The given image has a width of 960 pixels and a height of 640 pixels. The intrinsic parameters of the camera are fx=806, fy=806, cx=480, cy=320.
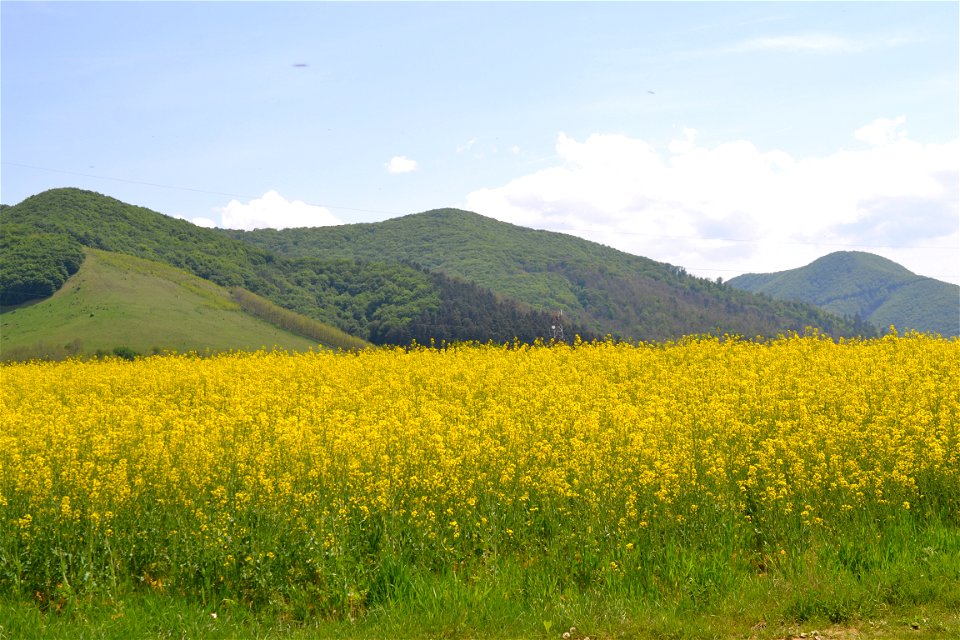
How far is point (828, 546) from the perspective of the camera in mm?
7797

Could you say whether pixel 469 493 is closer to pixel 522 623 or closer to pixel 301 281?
pixel 522 623

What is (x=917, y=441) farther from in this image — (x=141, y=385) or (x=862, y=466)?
(x=141, y=385)

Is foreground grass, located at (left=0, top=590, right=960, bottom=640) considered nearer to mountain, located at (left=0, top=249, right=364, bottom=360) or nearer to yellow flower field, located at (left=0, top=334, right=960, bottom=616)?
yellow flower field, located at (left=0, top=334, right=960, bottom=616)

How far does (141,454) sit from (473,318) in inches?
4278

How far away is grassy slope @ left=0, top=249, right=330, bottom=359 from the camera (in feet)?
246

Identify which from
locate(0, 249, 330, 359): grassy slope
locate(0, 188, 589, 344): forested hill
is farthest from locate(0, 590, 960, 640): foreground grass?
locate(0, 188, 589, 344): forested hill

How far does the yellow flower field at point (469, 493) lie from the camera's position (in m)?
7.53

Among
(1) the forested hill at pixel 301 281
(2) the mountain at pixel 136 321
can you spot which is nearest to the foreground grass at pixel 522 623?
(2) the mountain at pixel 136 321

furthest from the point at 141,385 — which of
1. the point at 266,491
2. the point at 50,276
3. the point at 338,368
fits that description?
the point at 50,276

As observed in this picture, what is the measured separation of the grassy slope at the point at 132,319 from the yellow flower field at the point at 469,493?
55.0 metres

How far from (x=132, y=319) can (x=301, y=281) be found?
77932 mm

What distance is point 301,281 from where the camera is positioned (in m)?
160

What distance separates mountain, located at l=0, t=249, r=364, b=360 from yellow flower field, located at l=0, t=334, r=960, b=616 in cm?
5611

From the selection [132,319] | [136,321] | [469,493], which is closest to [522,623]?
[469,493]
